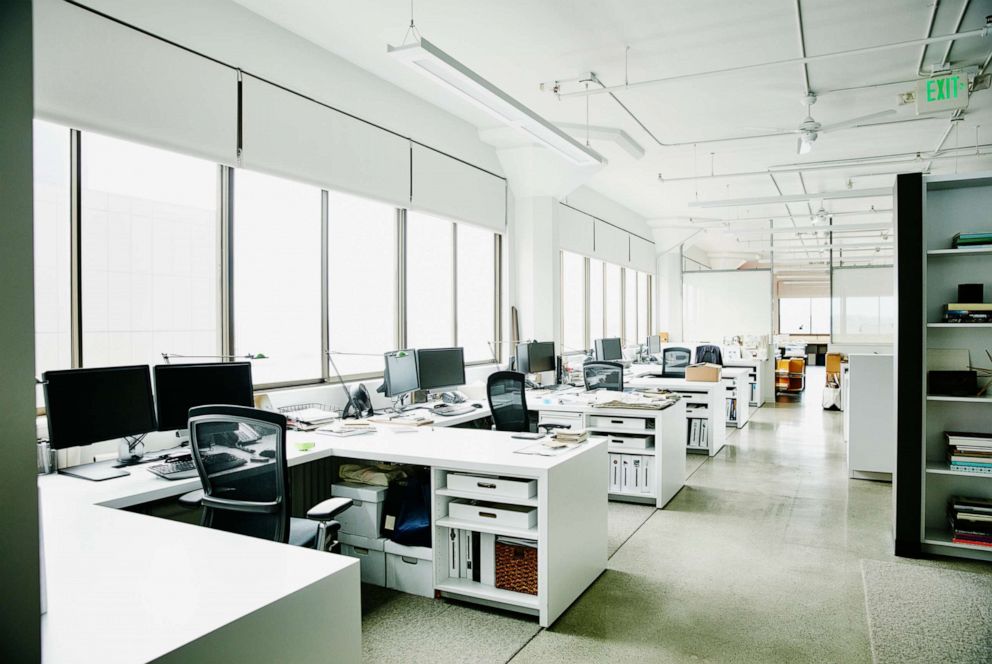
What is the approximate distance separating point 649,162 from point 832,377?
5.64 m

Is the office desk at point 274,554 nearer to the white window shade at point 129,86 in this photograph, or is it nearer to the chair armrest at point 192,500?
the chair armrest at point 192,500

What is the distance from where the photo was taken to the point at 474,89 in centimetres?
367

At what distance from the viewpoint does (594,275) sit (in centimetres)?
1051

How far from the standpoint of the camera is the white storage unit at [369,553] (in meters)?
3.49

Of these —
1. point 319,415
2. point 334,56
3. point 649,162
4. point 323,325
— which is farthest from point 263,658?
point 649,162

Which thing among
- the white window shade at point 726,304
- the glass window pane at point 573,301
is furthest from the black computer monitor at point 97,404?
the white window shade at point 726,304

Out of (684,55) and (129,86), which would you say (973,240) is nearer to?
(684,55)

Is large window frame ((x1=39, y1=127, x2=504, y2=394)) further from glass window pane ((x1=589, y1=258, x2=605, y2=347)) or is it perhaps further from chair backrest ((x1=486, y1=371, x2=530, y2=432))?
glass window pane ((x1=589, y1=258, x2=605, y2=347))

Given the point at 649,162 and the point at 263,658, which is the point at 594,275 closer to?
the point at 649,162

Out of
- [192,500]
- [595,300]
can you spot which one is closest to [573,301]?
[595,300]

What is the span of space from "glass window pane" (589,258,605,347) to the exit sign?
19.3 ft

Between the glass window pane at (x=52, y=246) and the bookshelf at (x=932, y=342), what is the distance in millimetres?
4646

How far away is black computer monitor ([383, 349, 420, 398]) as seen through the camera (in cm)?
478

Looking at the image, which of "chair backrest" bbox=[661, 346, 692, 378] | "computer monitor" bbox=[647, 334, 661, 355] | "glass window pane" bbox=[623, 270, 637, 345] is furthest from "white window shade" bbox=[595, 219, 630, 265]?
"chair backrest" bbox=[661, 346, 692, 378]
